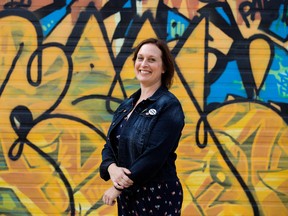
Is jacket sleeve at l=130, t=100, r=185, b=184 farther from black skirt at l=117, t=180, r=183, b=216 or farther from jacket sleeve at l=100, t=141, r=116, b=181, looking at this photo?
jacket sleeve at l=100, t=141, r=116, b=181

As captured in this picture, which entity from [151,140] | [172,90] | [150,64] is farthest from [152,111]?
[172,90]

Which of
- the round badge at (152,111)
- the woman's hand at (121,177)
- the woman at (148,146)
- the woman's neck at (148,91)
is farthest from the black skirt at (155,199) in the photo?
the woman's neck at (148,91)

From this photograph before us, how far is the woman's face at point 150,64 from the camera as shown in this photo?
3.08m

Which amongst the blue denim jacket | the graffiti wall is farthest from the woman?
the graffiti wall

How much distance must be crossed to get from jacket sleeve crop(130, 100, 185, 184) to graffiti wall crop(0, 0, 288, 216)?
2.74 meters

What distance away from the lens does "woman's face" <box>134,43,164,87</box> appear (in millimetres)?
3082

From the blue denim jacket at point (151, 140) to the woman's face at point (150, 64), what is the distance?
8cm

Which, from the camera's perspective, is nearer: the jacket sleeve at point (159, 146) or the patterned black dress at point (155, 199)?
the jacket sleeve at point (159, 146)

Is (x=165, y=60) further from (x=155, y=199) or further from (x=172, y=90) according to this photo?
(x=172, y=90)

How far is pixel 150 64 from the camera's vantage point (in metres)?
3.08

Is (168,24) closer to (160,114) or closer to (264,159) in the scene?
(264,159)

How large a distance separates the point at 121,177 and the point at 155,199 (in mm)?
224

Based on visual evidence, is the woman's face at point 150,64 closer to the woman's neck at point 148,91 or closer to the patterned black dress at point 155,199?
the woman's neck at point 148,91

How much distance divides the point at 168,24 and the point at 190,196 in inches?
67.9
